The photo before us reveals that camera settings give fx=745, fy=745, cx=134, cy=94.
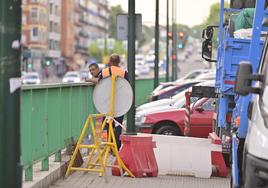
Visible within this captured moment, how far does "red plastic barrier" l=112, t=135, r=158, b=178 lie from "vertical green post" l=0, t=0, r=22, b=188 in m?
5.86

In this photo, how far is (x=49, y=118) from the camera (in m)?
11.1

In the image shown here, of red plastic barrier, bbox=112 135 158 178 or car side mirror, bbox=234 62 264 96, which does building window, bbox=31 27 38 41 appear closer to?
red plastic barrier, bbox=112 135 158 178

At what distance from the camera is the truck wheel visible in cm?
1728

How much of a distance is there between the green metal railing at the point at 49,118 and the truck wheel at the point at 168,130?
2.98m

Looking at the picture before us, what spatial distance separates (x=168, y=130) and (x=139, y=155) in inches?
222

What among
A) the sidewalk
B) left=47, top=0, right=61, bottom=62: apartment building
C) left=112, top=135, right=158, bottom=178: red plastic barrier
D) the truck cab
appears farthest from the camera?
left=47, top=0, right=61, bottom=62: apartment building

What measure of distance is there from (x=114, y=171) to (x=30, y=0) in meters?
100

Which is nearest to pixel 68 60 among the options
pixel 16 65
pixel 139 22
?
pixel 139 22

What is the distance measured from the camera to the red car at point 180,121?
16.8 meters

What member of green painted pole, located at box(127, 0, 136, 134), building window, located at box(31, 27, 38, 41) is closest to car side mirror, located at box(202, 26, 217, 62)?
green painted pole, located at box(127, 0, 136, 134)

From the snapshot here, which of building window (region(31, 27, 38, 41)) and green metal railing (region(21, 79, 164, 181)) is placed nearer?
green metal railing (region(21, 79, 164, 181))

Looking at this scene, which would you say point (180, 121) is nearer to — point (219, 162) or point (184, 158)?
point (219, 162)

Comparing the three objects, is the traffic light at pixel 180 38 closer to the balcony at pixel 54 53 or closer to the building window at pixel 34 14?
the building window at pixel 34 14

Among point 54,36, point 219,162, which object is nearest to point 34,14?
point 54,36
